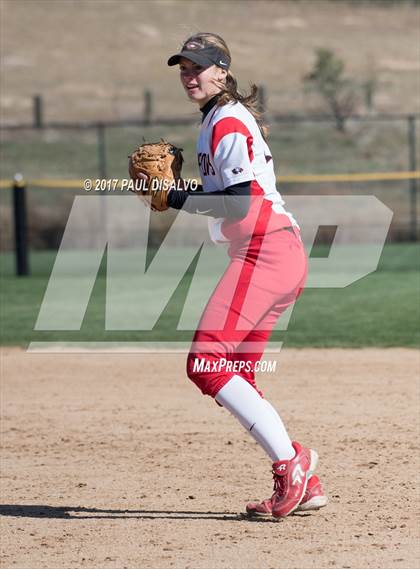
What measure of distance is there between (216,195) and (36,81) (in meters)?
46.3

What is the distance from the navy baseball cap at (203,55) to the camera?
5645 millimetres

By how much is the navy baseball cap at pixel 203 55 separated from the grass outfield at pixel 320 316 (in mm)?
5836

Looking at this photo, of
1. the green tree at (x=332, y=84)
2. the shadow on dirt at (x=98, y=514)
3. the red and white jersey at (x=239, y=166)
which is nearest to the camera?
A: the red and white jersey at (x=239, y=166)

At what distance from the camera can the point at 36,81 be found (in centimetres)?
5044

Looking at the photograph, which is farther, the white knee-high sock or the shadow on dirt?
the shadow on dirt

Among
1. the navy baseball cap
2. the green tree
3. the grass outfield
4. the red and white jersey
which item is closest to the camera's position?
the red and white jersey

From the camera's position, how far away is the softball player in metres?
5.57

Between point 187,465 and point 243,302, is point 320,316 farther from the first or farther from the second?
point 243,302

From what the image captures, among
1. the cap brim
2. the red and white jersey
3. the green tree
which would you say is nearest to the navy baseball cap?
the cap brim

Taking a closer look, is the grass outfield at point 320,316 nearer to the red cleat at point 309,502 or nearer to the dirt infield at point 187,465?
the dirt infield at point 187,465

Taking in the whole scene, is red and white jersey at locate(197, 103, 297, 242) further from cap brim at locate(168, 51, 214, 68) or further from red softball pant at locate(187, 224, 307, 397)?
cap brim at locate(168, 51, 214, 68)

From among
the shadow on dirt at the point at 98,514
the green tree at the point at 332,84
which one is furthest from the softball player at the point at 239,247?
the green tree at the point at 332,84

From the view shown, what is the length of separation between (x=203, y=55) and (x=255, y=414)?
5.82 feet

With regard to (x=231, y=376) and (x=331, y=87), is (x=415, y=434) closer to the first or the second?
(x=231, y=376)
